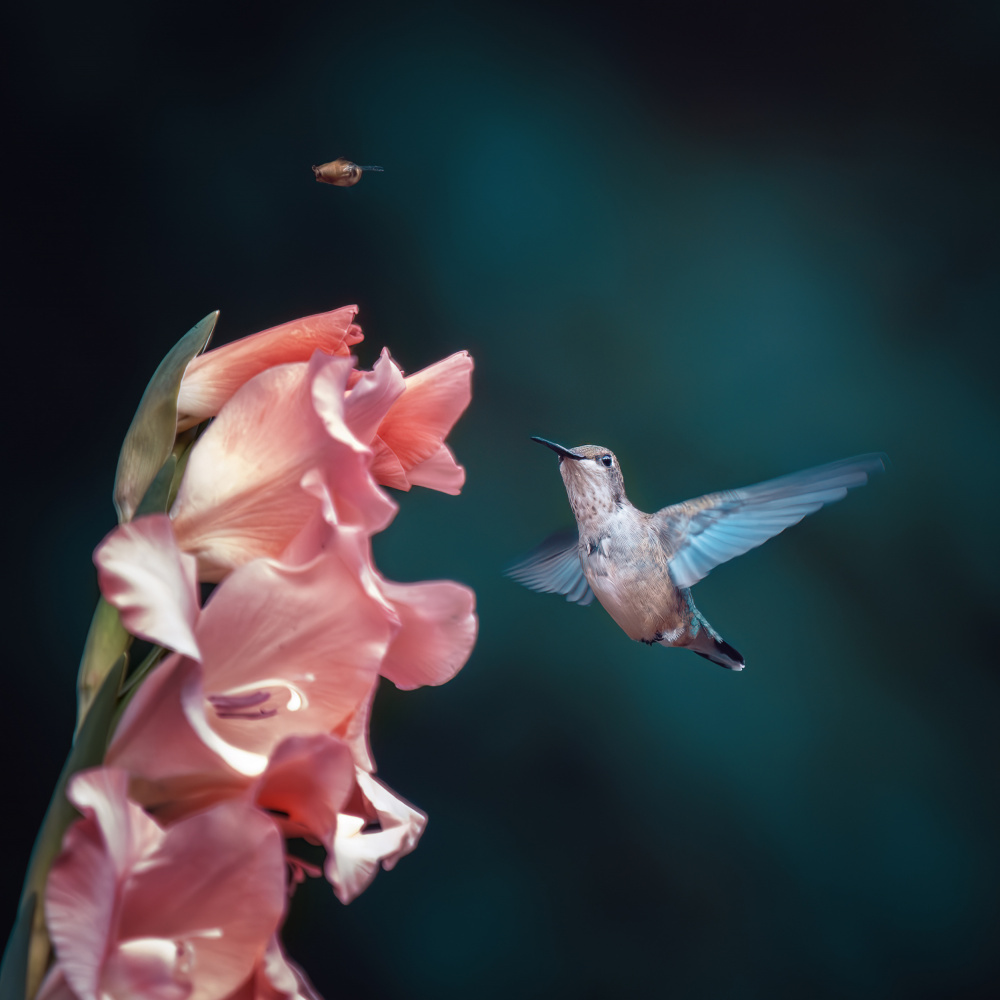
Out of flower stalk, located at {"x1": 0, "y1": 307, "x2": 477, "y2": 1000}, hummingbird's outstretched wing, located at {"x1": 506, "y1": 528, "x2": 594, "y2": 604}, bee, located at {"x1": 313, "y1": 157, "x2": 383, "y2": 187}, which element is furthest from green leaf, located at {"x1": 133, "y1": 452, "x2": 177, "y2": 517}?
hummingbird's outstretched wing, located at {"x1": 506, "y1": 528, "x2": 594, "y2": 604}

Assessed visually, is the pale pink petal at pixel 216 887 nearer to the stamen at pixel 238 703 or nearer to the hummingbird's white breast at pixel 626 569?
the stamen at pixel 238 703

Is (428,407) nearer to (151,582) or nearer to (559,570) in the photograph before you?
(151,582)

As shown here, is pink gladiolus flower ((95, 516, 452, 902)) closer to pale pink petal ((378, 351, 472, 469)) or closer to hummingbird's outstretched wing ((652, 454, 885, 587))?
pale pink petal ((378, 351, 472, 469))

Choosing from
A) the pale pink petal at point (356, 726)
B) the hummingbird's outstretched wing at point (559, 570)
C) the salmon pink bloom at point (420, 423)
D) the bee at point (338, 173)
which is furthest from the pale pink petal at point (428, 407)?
the hummingbird's outstretched wing at point (559, 570)

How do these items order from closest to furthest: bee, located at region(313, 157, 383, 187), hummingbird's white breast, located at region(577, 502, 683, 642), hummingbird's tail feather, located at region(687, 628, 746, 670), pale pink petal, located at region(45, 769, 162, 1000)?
pale pink petal, located at region(45, 769, 162, 1000) < bee, located at region(313, 157, 383, 187) < hummingbird's white breast, located at region(577, 502, 683, 642) < hummingbird's tail feather, located at region(687, 628, 746, 670)

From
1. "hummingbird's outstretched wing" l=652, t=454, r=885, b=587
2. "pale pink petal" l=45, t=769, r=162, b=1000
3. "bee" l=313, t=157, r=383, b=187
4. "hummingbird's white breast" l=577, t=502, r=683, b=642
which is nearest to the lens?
"pale pink petal" l=45, t=769, r=162, b=1000

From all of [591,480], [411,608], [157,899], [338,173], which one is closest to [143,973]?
[157,899]

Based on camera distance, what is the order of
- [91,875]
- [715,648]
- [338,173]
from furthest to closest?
[715,648]
[338,173]
[91,875]
